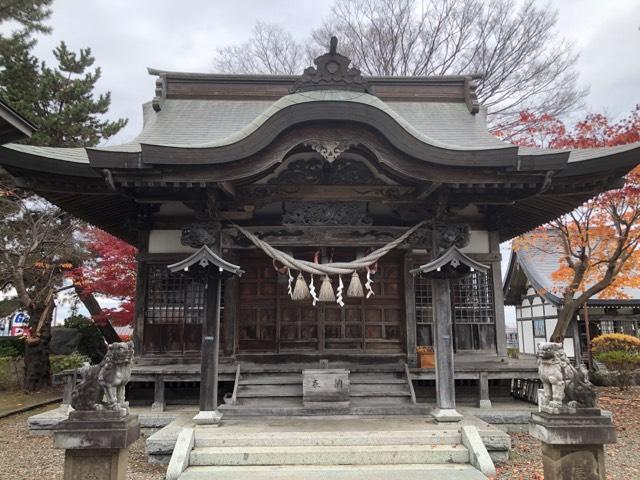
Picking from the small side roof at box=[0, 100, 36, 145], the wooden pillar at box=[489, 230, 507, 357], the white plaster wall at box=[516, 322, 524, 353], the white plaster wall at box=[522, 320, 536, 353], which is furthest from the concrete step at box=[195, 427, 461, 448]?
the white plaster wall at box=[516, 322, 524, 353]

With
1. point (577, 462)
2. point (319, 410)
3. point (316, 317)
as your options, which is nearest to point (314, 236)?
point (316, 317)

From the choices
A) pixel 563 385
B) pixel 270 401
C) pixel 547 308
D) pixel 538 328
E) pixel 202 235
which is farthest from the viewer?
pixel 538 328

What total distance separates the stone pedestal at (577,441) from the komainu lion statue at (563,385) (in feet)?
0.32

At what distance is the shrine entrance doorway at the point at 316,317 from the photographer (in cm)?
965

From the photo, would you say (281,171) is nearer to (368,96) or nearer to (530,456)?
(368,96)

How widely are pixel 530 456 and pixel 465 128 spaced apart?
691 centimetres

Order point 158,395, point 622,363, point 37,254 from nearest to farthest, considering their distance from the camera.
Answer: point 158,395
point 37,254
point 622,363

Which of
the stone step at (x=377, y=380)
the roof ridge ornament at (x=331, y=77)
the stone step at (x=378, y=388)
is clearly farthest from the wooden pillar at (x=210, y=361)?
the roof ridge ornament at (x=331, y=77)

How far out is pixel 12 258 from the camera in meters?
13.4

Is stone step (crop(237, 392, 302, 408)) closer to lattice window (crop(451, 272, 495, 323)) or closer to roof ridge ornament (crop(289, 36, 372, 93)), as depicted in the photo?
lattice window (crop(451, 272, 495, 323))

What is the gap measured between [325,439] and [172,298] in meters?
4.63

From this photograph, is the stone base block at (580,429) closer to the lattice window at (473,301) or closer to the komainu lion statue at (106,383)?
the komainu lion statue at (106,383)

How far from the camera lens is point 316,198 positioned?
7.91 metres

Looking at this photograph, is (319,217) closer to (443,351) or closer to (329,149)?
(329,149)
